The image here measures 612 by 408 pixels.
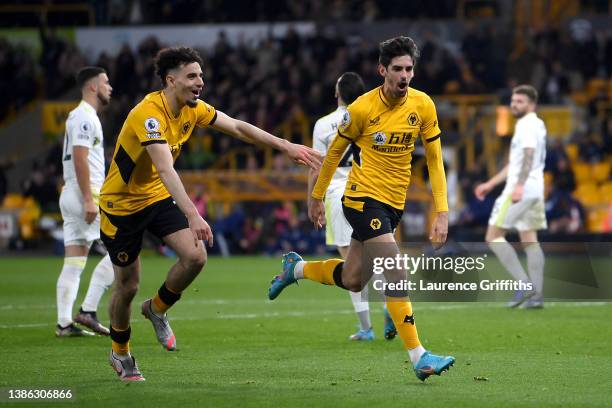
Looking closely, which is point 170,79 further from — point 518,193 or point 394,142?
point 518,193

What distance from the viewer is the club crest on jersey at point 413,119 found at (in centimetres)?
852

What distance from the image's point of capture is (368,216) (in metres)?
8.50

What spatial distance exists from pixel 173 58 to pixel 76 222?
378cm

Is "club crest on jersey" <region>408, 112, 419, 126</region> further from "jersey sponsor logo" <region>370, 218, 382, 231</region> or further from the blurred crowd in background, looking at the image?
the blurred crowd in background

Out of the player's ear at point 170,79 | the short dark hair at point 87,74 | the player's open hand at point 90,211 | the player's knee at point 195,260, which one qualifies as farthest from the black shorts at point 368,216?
the short dark hair at point 87,74

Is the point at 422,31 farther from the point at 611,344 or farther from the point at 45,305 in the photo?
the point at 611,344

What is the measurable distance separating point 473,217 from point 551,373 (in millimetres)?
15643

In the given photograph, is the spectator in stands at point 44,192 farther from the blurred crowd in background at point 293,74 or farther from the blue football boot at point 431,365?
the blue football boot at point 431,365

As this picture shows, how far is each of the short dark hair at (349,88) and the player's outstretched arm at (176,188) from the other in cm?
347

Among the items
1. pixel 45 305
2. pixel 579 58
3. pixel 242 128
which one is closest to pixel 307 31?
pixel 579 58

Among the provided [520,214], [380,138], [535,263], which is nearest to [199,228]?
[380,138]

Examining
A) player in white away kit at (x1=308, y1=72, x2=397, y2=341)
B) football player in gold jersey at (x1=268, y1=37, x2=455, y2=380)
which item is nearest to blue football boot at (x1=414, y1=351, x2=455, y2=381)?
football player in gold jersey at (x1=268, y1=37, x2=455, y2=380)

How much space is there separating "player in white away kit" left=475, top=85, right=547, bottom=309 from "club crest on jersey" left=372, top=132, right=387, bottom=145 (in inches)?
229

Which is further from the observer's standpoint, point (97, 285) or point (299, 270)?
point (97, 285)
